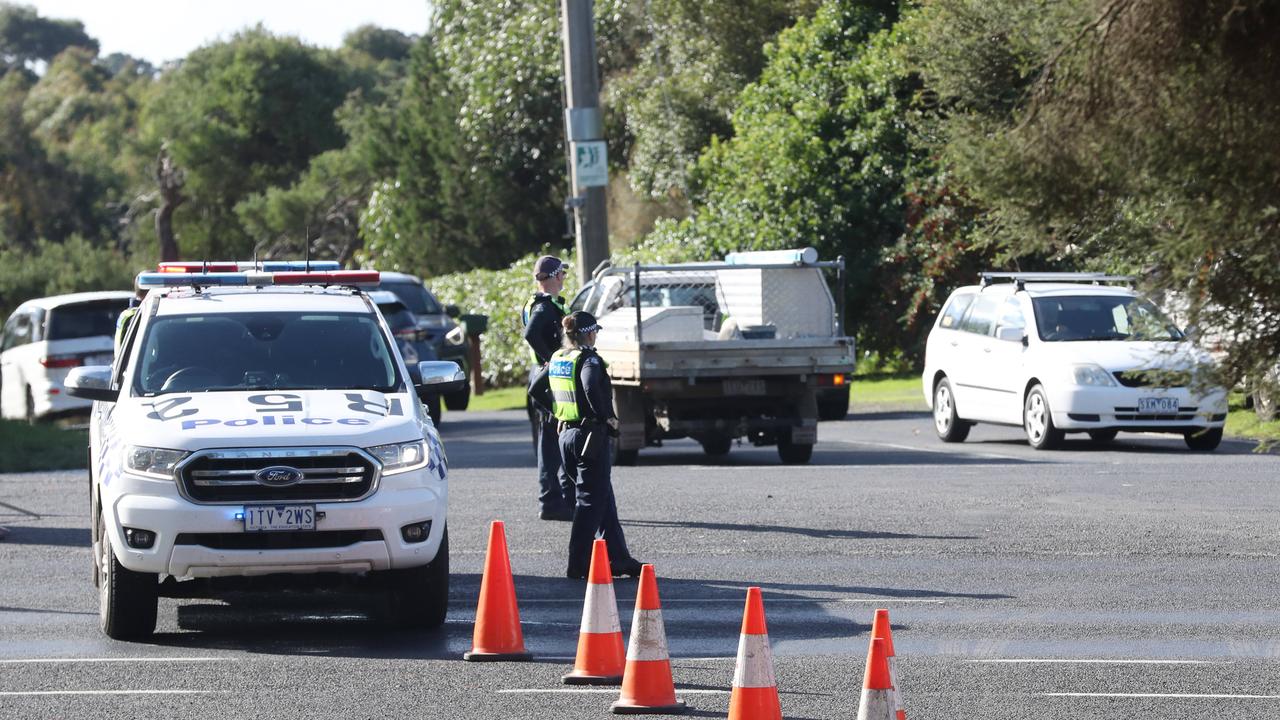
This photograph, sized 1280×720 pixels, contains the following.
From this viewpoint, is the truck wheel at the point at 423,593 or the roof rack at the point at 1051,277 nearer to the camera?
the truck wheel at the point at 423,593

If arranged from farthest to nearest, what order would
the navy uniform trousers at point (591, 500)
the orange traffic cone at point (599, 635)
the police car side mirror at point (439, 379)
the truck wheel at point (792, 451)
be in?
the truck wheel at point (792, 451) → the navy uniform trousers at point (591, 500) → the police car side mirror at point (439, 379) → the orange traffic cone at point (599, 635)

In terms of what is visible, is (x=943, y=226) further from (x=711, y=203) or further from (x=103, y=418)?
(x=103, y=418)

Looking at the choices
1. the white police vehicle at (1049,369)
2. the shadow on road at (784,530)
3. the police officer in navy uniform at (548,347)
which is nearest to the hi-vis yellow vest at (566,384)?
the police officer in navy uniform at (548,347)

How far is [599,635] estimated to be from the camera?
844 cm

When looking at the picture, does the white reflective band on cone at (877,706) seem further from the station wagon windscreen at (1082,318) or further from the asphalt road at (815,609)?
the station wagon windscreen at (1082,318)

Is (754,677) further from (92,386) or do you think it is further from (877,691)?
(92,386)

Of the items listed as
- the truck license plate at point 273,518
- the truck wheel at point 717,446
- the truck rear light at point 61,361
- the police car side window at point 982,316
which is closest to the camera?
the truck license plate at point 273,518

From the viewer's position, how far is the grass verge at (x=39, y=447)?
68.3 feet

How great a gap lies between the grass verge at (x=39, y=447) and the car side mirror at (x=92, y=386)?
10.1 m

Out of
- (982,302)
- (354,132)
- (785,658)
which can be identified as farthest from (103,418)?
(354,132)

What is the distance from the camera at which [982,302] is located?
2148 cm

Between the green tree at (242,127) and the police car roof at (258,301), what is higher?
the green tree at (242,127)

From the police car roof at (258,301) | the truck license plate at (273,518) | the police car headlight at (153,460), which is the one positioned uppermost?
the police car roof at (258,301)

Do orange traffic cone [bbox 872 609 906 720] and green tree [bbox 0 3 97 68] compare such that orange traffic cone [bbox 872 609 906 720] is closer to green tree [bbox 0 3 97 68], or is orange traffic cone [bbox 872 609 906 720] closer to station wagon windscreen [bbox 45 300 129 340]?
station wagon windscreen [bbox 45 300 129 340]
